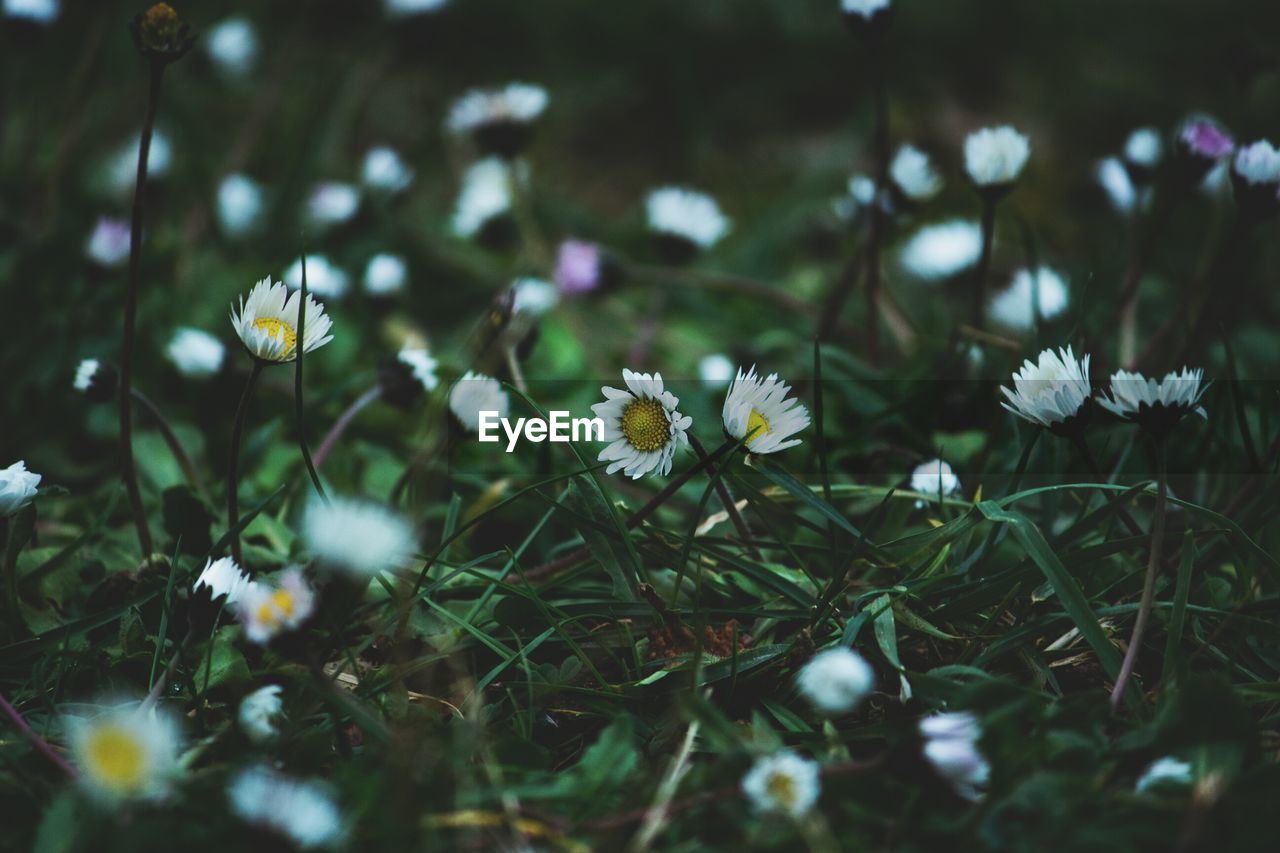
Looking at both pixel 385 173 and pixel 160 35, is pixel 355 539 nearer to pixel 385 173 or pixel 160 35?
pixel 160 35

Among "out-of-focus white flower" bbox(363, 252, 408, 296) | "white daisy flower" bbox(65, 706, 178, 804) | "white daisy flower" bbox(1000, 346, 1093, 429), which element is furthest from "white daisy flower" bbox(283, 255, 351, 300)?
"white daisy flower" bbox(1000, 346, 1093, 429)

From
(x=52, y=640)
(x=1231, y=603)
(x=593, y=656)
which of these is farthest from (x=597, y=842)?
(x=1231, y=603)

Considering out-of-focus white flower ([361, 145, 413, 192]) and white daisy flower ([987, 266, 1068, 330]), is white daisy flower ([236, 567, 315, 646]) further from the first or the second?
out-of-focus white flower ([361, 145, 413, 192])

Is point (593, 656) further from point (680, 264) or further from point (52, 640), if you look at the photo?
point (680, 264)

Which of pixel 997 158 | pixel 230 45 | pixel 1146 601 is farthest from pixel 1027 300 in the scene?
pixel 230 45

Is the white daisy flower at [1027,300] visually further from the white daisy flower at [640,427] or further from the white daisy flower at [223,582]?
the white daisy flower at [223,582]

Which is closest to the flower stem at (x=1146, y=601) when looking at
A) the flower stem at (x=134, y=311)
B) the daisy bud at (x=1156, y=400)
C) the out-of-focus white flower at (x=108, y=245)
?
the daisy bud at (x=1156, y=400)
